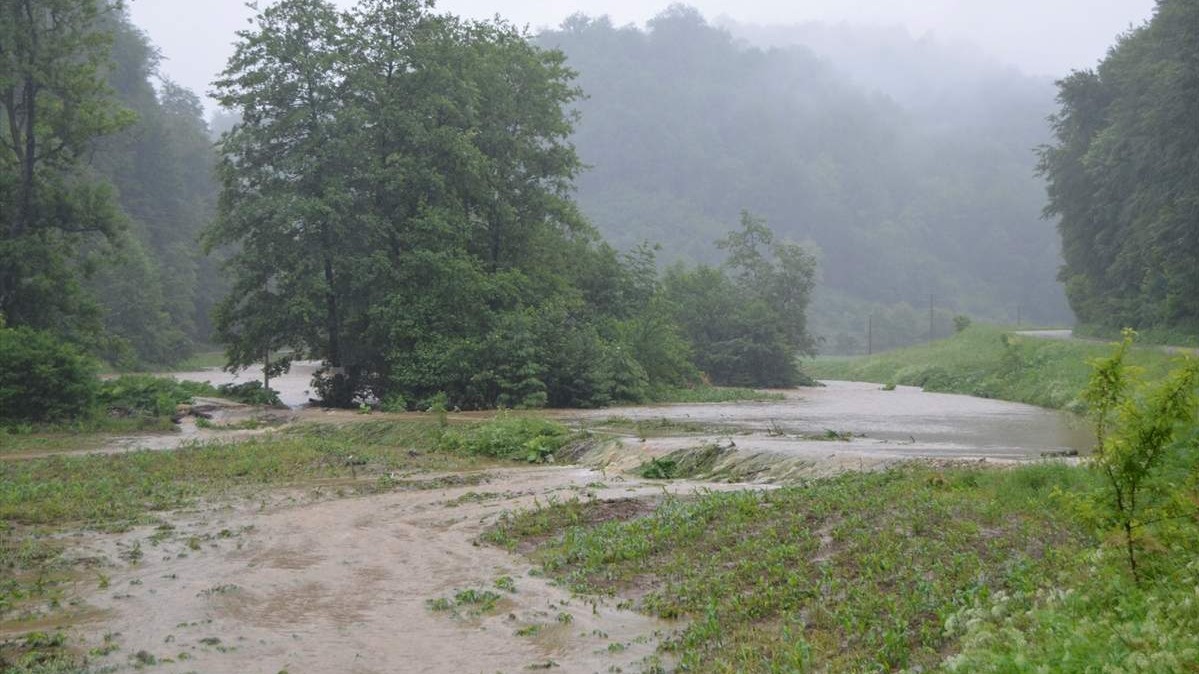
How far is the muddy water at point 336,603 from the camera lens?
29.0ft

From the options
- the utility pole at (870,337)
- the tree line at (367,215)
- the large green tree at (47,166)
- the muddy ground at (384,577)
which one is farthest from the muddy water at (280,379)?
the utility pole at (870,337)

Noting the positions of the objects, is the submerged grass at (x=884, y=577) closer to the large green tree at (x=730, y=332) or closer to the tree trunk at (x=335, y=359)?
the tree trunk at (x=335, y=359)

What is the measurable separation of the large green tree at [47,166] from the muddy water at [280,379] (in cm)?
1256

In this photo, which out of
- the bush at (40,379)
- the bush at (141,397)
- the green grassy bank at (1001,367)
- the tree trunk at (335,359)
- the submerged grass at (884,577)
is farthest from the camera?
the green grassy bank at (1001,367)

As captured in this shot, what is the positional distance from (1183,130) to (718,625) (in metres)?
41.4

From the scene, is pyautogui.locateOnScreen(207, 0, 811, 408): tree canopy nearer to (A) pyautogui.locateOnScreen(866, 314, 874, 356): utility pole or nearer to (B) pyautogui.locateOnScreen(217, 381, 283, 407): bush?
(B) pyautogui.locateOnScreen(217, 381, 283, 407): bush

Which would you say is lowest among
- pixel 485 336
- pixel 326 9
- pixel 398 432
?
pixel 398 432

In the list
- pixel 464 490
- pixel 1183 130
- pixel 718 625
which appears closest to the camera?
pixel 718 625

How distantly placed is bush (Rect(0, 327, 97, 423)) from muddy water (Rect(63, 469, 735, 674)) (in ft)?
49.6

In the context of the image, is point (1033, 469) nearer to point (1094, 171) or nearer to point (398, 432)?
point (398, 432)

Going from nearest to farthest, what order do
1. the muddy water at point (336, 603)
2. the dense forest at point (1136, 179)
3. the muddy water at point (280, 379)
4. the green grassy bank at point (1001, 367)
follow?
1. the muddy water at point (336, 603)
2. the green grassy bank at point (1001, 367)
3. the dense forest at point (1136, 179)
4. the muddy water at point (280, 379)

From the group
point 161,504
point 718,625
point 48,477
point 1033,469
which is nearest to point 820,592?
point 718,625

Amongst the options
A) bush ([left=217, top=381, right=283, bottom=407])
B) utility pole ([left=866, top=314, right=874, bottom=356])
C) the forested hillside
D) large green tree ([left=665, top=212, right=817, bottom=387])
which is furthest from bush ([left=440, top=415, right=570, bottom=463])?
utility pole ([left=866, top=314, right=874, bottom=356])

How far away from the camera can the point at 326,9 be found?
35781 millimetres
